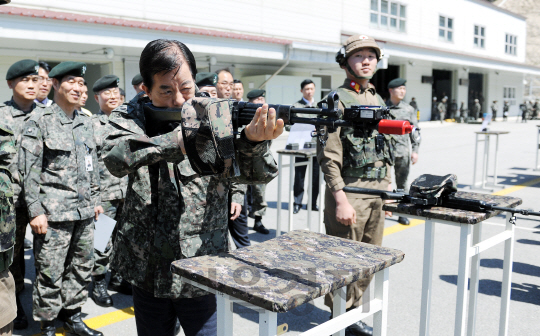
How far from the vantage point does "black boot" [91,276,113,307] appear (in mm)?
3840

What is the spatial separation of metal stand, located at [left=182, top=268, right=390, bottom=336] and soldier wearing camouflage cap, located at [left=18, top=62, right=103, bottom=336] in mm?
1776

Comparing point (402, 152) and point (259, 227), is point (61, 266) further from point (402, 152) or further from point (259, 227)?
point (402, 152)

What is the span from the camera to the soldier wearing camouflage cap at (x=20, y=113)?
3541 mm

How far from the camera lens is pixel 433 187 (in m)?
2.44

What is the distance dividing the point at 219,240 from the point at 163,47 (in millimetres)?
861

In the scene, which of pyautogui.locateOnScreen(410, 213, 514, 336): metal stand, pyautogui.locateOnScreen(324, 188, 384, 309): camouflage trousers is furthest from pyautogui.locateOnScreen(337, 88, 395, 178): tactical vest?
pyautogui.locateOnScreen(410, 213, 514, 336): metal stand

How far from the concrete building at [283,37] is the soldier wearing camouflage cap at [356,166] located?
31.3 ft

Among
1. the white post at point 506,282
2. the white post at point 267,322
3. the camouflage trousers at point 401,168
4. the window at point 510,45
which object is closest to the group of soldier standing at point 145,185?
the white post at point 267,322

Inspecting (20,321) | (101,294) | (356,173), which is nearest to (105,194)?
(101,294)

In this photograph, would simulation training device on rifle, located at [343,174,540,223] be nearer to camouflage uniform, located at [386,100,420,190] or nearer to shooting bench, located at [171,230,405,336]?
shooting bench, located at [171,230,405,336]

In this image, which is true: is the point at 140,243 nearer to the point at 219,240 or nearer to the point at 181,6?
the point at 219,240

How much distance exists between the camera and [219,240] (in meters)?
2.03

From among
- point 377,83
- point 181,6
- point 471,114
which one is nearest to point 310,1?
point 181,6

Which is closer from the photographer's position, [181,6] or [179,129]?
[179,129]
